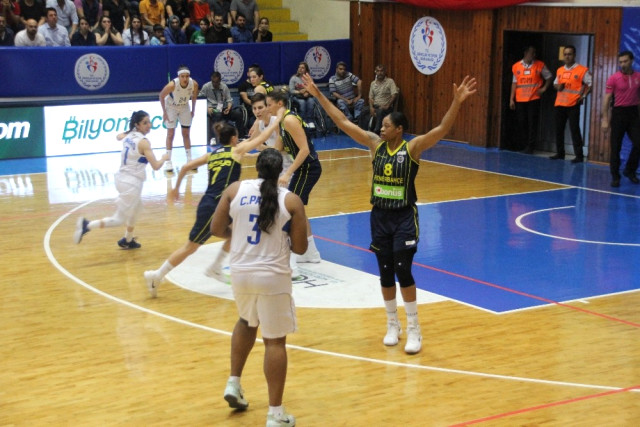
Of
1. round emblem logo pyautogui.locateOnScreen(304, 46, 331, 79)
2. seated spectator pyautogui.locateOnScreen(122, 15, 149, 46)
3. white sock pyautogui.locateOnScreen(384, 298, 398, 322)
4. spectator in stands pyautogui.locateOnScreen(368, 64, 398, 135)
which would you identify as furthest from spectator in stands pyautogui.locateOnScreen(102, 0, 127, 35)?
white sock pyautogui.locateOnScreen(384, 298, 398, 322)

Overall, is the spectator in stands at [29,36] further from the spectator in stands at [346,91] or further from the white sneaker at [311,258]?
the white sneaker at [311,258]

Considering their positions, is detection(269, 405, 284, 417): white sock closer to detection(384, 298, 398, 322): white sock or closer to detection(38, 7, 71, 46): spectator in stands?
detection(384, 298, 398, 322): white sock

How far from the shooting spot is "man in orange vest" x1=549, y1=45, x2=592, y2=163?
18.2 metres

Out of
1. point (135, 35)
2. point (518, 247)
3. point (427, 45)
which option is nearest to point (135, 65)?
point (135, 35)

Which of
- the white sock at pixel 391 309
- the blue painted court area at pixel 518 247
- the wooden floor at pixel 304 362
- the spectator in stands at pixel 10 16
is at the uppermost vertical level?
the spectator in stands at pixel 10 16

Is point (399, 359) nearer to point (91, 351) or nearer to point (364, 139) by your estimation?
point (364, 139)

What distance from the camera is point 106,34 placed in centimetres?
2098

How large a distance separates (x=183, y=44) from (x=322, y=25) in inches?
208

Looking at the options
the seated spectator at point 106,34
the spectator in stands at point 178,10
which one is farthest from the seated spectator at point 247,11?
the seated spectator at point 106,34

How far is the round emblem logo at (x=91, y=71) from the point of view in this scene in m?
20.1

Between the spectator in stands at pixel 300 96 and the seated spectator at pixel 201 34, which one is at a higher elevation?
the seated spectator at pixel 201 34

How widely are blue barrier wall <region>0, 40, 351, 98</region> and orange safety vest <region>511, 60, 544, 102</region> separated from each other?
18.4 feet

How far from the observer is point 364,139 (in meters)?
8.33

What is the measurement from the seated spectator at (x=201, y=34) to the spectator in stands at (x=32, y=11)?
3.39 m
